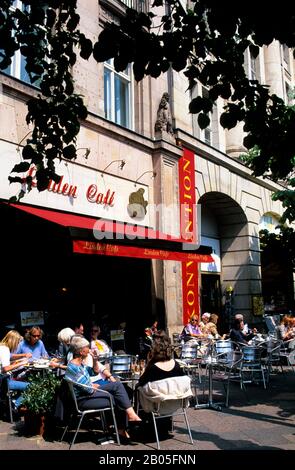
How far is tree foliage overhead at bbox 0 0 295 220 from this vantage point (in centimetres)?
395

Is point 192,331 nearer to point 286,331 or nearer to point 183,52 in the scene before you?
point 286,331

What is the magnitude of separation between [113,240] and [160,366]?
159 inches

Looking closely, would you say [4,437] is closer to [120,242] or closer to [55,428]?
[55,428]

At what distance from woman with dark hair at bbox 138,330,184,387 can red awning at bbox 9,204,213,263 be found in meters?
3.03

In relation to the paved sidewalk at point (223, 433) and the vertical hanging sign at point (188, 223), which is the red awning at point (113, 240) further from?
the paved sidewalk at point (223, 433)

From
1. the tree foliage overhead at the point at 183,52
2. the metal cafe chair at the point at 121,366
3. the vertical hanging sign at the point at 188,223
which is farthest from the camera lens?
the vertical hanging sign at the point at 188,223

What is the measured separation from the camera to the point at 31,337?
292 inches

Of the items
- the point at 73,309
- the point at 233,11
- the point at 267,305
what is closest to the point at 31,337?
the point at 73,309

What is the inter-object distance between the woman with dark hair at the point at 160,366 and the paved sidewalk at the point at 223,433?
29.9 inches

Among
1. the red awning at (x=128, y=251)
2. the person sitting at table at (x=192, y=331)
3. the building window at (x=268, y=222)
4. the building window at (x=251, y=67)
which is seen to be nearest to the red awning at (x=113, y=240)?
the red awning at (x=128, y=251)

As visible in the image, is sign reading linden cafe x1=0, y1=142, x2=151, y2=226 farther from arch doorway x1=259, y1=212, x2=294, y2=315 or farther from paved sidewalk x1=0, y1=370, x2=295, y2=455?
arch doorway x1=259, y1=212, x2=294, y2=315

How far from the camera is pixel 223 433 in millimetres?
5680

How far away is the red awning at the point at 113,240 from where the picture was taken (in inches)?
328

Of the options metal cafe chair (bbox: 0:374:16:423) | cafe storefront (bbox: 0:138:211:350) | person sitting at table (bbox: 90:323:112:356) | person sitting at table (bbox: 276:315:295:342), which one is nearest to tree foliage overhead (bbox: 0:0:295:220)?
metal cafe chair (bbox: 0:374:16:423)
